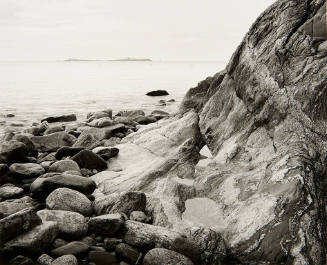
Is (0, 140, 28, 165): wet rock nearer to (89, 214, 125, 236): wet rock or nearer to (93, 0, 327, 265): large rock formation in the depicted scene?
(93, 0, 327, 265): large rock formation

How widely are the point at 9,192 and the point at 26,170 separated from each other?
1103mm

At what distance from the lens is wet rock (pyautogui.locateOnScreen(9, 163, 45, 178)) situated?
8500 mm

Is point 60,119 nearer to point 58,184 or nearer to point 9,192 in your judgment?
point 9,192

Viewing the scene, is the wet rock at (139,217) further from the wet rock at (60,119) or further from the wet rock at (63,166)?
the wet rock at (60,119)

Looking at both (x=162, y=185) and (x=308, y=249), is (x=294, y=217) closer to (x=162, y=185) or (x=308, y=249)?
(x=308, y=249)

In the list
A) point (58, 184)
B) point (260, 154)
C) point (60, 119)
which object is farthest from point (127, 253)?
point (60, 119)

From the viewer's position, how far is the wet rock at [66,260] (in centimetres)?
518

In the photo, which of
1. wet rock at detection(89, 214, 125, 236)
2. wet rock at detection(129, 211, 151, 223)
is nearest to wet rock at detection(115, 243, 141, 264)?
wet rock at detection(89, 214, 125, 236)

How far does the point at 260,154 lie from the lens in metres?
7.04

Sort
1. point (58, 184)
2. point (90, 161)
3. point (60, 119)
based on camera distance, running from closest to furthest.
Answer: point (58, 184) → point (90, 161) → point (60, 119)

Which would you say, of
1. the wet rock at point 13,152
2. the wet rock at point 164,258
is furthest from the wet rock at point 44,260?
the wet rock at point 13,152

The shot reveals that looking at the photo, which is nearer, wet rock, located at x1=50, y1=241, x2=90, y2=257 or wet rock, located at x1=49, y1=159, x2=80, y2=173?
wet rock, located at x1=50, y1=241, x2=90, y2=257

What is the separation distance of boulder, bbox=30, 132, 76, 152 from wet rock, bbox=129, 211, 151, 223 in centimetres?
551

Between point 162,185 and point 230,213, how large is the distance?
5.53 ft
